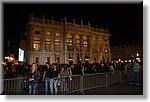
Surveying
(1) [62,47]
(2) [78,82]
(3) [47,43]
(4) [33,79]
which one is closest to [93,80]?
(2) [78,82]

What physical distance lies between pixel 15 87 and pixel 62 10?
1893mm

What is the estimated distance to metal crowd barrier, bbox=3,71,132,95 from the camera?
5.40m

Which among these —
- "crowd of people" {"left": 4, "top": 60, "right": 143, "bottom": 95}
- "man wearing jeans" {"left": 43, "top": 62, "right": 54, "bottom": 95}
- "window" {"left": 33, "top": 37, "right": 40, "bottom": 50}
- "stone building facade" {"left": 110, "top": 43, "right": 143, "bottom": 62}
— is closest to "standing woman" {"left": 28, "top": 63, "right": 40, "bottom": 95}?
"crowd of people" {"left": 4, "top": 60, "right": 143, "bottom": 95}

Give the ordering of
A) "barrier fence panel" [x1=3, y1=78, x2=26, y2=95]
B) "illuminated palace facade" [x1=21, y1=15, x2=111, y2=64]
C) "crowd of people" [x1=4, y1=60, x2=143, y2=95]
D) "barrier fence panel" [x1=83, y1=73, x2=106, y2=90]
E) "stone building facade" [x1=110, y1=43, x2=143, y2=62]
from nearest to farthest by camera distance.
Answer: "barrier fence panel" [x1=3, y1=78, x2=26, y2=95] → "crowd of people" [x1=4, y1=60, x2=143, y2=95] → "stone building facade" [x1=110, y1=43, x2=143, y2=62] → "illuminated palace facade" [x1=21, y1=15, x2=111, y2=64] → "barrier fence panel" [x1=83, y1=73, x2=106, y2=90]

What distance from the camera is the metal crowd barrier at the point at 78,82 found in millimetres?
5398

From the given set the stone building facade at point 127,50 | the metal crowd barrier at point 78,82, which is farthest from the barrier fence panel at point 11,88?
the stone building facade at point 127,50

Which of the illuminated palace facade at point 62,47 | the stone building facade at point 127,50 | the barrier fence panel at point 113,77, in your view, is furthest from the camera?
the barrier fence panel at point 113,77

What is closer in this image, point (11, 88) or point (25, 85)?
point (11, 88)

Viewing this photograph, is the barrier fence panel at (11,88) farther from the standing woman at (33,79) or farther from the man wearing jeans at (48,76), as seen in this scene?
the man wearing jeans at (48,76)

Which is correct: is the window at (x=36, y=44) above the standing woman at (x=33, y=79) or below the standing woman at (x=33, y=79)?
above

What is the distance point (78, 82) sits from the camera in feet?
21.3

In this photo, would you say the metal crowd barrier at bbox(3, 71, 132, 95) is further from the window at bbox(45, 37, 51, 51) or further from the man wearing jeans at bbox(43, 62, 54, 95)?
the window at bbox(45, 37, 51, 51)

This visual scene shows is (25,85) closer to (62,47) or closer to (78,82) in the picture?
(78,82)

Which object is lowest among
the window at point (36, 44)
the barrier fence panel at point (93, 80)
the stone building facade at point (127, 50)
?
the barrier fence panel at point (93, 80)
